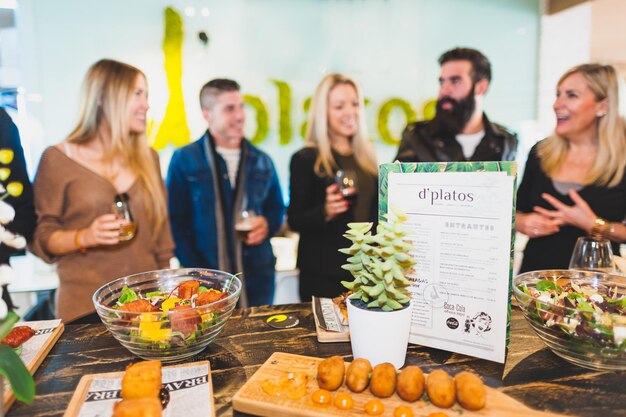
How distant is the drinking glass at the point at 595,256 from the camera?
1446mm

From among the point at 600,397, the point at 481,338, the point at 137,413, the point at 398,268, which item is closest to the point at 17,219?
the point at 137,413

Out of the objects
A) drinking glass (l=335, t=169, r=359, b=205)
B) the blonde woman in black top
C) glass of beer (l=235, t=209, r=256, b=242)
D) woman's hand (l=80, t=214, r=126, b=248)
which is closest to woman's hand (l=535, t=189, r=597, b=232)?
the blonde woman in black top

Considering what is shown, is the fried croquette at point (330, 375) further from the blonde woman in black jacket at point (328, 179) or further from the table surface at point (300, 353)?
the blonde woman in black jacket at point (328, 179)

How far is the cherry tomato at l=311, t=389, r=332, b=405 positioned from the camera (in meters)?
0.85

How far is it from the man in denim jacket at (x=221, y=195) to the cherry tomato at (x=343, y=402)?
194 cm

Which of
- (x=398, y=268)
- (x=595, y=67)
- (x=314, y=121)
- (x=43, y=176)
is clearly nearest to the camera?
(x=398, y=268)

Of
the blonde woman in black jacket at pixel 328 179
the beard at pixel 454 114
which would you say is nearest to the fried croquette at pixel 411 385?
the blonde woman in black jacket at pixel 328 179

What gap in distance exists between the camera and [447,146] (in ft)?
9.61

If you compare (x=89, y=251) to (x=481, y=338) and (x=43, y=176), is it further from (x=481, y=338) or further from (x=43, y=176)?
(x=481, y=338)

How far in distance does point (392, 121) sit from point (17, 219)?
292 centimetres

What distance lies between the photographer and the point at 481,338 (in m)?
1.05

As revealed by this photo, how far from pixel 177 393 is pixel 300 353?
33 cm

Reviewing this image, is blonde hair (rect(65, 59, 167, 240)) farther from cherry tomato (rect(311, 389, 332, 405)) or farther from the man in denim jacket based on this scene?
cherry tomato (rect(311, 389, 332, 405))

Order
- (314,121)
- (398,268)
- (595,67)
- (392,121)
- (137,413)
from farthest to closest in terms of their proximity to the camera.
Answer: (392,121) → (314,121) → (595,67) → (398,268) → (137,413)
